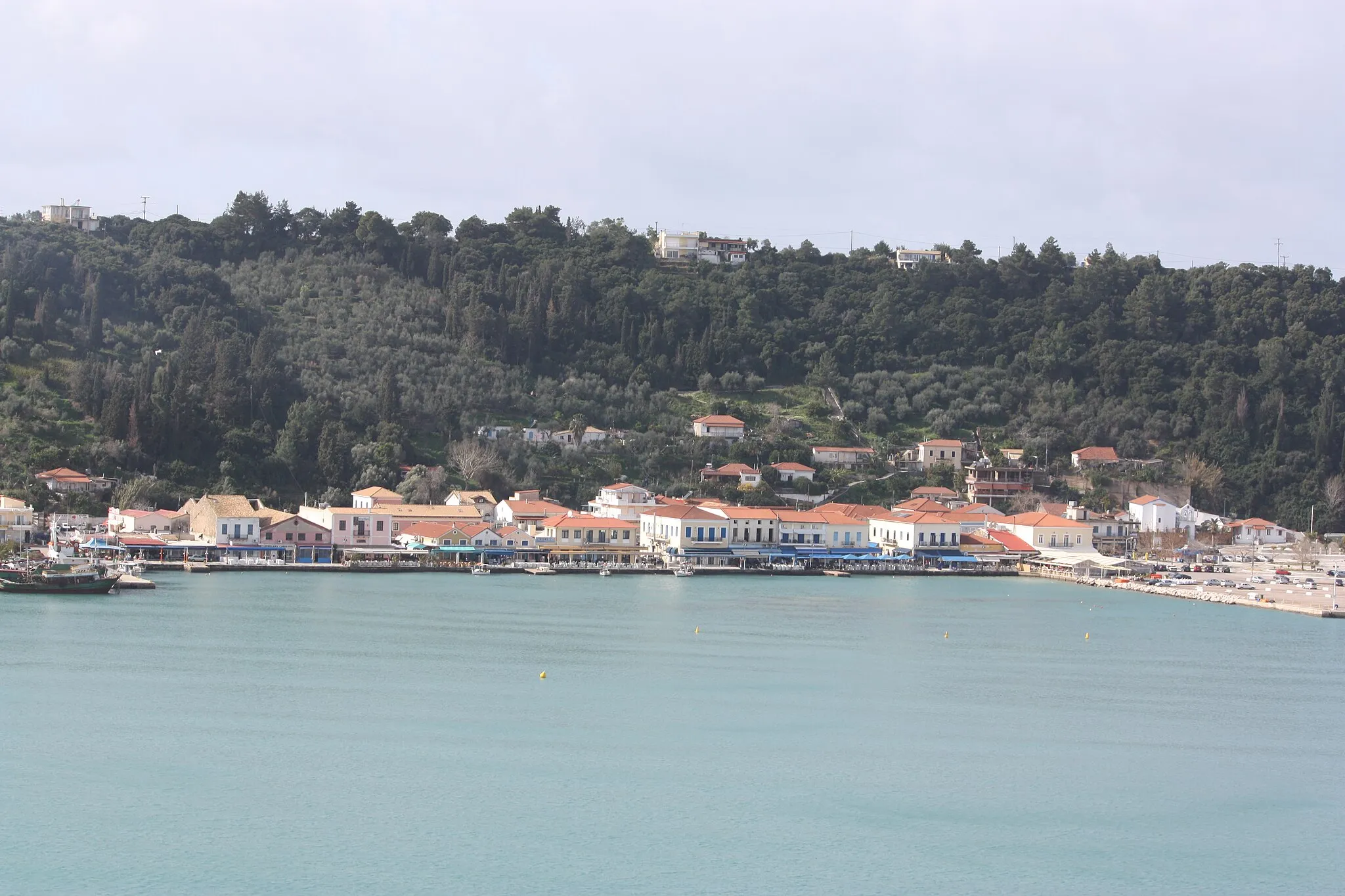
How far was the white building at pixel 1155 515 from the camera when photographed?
65.2 m

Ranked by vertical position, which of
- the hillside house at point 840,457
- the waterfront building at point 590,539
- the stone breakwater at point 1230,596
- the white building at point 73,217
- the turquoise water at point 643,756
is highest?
the white building at point 73,217

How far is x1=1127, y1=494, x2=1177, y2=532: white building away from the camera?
6519 centimetres

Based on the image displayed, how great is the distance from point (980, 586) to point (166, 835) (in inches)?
1546

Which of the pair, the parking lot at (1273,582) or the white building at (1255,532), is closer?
the parking lot at (1273,582)

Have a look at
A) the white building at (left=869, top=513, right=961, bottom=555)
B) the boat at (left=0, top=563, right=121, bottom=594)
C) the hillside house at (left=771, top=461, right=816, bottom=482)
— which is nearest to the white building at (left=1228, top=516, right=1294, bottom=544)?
the white building at (left=869, top=513, right=961, bottom=555)

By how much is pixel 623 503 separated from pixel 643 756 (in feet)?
116

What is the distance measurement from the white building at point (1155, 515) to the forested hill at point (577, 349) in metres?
7.00

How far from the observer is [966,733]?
2630 cm

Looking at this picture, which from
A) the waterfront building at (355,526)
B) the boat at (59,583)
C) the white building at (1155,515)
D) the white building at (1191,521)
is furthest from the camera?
the white building at (1191,521)

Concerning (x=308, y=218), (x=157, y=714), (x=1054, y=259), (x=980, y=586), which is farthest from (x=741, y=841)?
(x=1054, y=259)

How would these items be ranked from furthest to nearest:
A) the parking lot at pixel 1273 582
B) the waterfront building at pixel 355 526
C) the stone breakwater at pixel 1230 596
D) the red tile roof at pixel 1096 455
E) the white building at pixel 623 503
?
1. the red tile roof at pixel 1096 455
2. the white building at pixel 623 503
3. the waterfront building at pixel 355 526
4. the parking lot at pixel 1273 582
5. the stone breakwater at pixel 1230 596

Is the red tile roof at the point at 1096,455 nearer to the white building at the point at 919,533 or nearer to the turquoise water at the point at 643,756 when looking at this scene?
the white building at the point at 919,533

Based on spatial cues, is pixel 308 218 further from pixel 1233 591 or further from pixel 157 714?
pixel 157 714

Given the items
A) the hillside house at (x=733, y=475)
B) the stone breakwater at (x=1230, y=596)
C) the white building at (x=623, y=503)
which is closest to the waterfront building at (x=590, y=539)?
the white building at (x=623, y=503)
